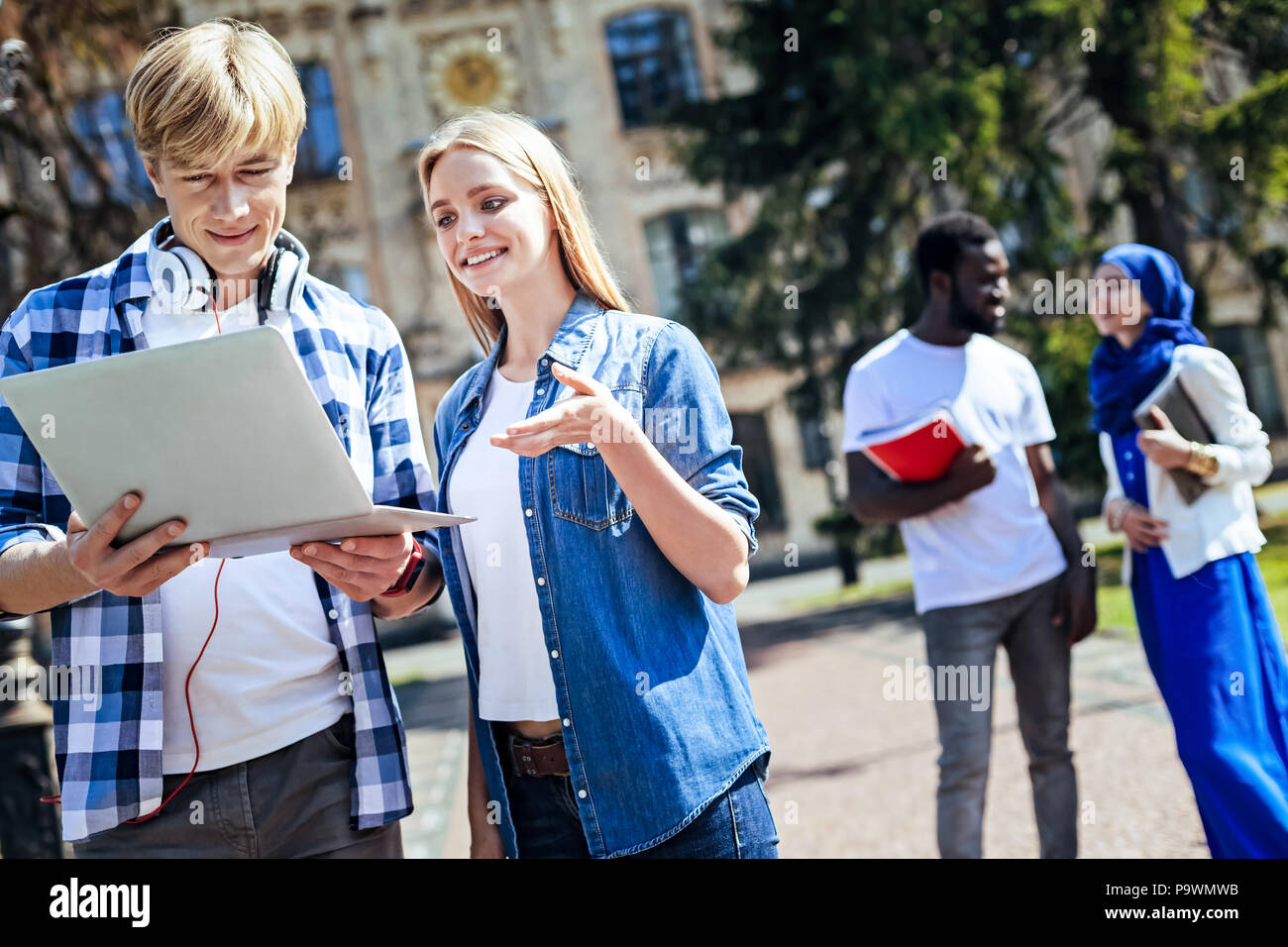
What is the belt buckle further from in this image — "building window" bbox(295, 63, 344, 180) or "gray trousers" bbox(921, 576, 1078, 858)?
"building window" bbox(295, 63, 344, 180)

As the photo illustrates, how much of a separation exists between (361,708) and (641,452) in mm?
709

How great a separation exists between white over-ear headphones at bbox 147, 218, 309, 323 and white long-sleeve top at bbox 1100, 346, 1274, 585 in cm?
239

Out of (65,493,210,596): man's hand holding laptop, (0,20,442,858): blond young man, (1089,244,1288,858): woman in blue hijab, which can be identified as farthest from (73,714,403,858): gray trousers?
(1089,244,1288,858): woman in blue hijab

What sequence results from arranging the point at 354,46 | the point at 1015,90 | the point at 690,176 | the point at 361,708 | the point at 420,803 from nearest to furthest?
1. the point at 361,708
2. the point at 420,803
3. the point at 1015,90
4. the point at 690,176
5. the point at 354,46

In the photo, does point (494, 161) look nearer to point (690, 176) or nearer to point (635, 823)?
point (635, 823)

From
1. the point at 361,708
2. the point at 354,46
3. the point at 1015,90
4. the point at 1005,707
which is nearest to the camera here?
the point at 361,708

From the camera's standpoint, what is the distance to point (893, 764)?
235 inches

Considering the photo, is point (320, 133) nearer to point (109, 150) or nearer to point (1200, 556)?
point (109, 150)

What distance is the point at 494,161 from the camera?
2.14 m

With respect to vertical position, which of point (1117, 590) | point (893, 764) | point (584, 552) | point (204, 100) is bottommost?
point (1117, 590)

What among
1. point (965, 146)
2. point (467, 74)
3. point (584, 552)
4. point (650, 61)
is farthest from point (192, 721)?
point (650, 61)

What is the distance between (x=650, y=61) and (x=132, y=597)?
21.6 m

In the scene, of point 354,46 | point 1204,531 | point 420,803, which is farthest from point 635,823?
point 354,46

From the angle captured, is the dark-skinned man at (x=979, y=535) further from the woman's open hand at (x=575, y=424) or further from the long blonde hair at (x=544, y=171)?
the woman's open hand at (x=575, y=424)
